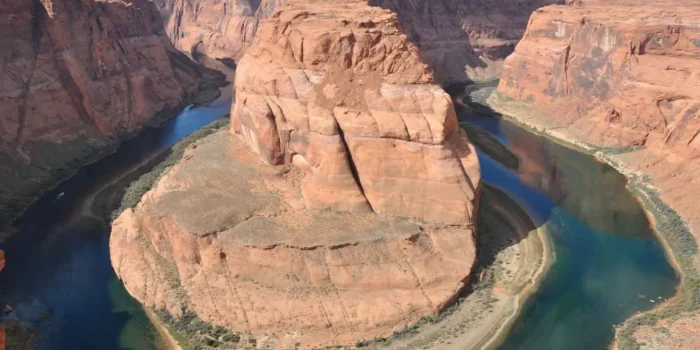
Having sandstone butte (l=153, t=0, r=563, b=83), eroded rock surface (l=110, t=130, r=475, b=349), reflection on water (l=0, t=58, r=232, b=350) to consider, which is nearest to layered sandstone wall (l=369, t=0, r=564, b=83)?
sandstone butte (l=153, t=0, r=563, b=83)

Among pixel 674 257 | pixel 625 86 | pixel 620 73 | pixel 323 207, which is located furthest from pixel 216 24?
pixel 674 257

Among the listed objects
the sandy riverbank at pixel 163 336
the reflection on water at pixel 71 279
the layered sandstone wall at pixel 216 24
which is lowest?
the reflection on water at pixel 71 279

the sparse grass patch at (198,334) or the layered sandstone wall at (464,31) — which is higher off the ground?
the layered sandstone wall at (464,31)

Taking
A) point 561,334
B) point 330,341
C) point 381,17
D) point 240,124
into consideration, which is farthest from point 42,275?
point 561,334

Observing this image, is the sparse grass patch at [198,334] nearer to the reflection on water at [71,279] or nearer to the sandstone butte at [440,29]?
the reflection on water at [71,279]

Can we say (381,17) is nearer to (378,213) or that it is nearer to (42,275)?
(378,213)

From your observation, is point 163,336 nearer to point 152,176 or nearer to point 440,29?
point 152,176

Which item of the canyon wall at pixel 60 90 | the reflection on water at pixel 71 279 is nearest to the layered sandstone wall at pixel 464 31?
the canyon wall at pixel 60 90
